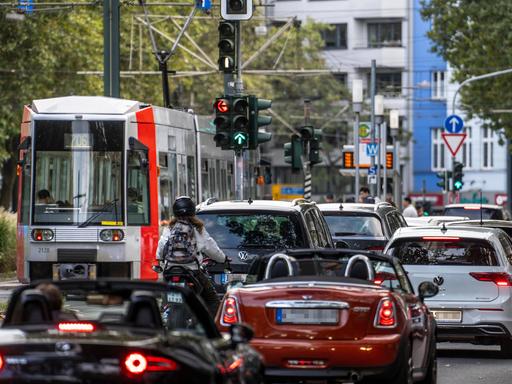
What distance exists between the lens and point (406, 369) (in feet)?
38.0

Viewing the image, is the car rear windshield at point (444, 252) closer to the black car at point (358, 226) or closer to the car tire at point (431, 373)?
the car tire at point (431, 373)

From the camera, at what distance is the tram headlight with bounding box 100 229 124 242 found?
24.4 metres

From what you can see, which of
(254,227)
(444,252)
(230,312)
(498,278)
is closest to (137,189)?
(254,227)

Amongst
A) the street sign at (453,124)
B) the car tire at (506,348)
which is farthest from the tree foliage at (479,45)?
→ the car tire at (506,348)

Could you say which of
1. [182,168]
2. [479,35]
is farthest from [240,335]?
[479,35]

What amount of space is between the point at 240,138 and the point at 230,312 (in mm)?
12245

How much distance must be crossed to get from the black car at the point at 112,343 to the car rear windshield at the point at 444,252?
8.35m

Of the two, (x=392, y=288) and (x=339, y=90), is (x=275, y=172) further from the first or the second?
(x=392, y=288)

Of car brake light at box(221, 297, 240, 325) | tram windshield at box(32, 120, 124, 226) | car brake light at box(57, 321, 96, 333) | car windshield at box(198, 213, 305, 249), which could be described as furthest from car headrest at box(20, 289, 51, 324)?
tram windshield at box(32, 120, 124, 226)

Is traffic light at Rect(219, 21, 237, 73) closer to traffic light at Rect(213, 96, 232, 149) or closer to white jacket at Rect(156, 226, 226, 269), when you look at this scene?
traffic light at Rect(213, 96, 232, 149)

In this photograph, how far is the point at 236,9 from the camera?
23.2 metres

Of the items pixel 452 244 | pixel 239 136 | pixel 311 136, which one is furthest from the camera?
pixel 311 136

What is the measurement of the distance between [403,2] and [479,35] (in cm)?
3896

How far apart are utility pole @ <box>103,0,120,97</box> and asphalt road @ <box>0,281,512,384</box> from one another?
10.8 meters
